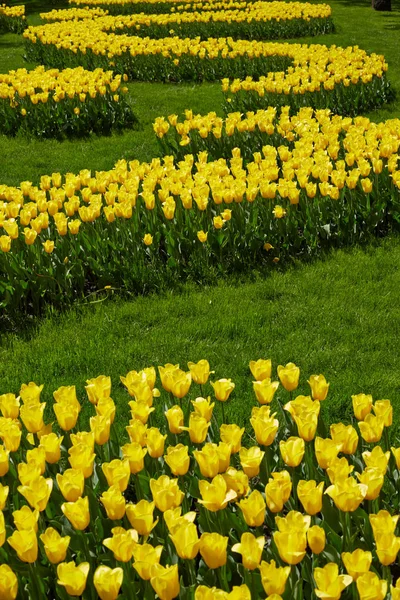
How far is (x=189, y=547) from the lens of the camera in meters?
2.10

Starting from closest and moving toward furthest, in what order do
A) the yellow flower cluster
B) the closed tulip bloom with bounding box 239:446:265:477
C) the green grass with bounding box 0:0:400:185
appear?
the closed tulip bloom with bounding box 239:446:265:477
the green grass with bounding box 0:0:400:185
the yellow flower cluster

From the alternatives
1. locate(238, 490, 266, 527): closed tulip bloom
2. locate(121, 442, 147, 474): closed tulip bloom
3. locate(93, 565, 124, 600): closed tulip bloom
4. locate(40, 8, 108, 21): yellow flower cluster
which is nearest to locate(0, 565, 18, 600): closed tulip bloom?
locate(93, 565, 124, 600): closed tulip bloom

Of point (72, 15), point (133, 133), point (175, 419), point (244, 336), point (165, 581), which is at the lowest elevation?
point (244, 336)

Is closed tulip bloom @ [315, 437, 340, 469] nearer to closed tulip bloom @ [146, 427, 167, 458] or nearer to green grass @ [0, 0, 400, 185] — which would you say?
closed tulip bloom @ [146, 427, 167, 458]

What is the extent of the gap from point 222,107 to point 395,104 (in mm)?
2923

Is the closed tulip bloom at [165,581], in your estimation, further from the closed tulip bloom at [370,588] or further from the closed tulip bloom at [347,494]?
the closed tulip bloom at [347,494]

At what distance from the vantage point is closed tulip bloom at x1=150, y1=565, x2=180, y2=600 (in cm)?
196

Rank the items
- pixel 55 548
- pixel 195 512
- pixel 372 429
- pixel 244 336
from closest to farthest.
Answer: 1. pixel 55 548
2. pixel 195 512
3. pixel 372 429
4. pixel 244 336

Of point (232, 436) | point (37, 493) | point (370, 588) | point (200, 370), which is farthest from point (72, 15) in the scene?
point (370, 588)

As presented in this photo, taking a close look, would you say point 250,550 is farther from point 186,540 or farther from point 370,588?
point 370,588

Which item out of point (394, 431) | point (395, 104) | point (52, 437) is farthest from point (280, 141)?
point (52, 437)

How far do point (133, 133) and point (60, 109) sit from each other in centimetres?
116

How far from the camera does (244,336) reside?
5.09 metres

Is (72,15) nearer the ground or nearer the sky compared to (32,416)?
nearer the sky
